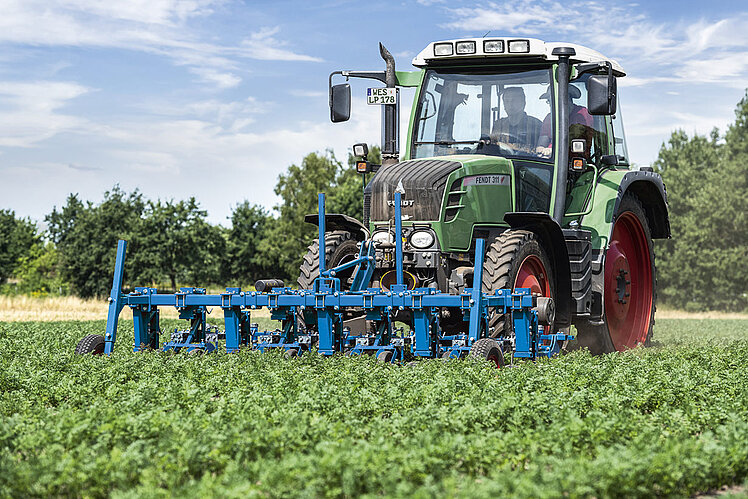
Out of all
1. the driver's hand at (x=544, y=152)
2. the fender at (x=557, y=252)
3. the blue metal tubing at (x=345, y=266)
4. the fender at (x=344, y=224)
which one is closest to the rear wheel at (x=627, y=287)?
the fender at (x=557, y=252)

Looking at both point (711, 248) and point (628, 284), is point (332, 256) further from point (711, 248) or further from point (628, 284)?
point (711, 248)

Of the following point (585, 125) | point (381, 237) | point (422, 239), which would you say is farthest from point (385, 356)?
point (585, 125)

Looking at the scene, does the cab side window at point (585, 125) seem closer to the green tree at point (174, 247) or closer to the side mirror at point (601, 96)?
the side mirror at point (601, 96)

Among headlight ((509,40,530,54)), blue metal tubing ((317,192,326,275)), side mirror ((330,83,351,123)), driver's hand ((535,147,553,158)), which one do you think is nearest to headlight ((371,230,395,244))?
blue metal tubing ((317,192,326,275))

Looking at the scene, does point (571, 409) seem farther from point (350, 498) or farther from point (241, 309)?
point (241, 309)

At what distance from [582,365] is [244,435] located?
3984 millimetres

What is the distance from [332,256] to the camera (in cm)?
988

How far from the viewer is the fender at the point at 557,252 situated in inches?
→ 370

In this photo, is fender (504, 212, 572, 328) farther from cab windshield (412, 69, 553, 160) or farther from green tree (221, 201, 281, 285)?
green tree (221, 201, 281, 285)

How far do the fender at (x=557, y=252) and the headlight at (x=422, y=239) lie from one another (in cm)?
79

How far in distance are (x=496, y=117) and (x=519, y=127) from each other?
0.28 metres

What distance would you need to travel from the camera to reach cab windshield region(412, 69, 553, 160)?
1020 centimetres

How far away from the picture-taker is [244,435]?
5086mm

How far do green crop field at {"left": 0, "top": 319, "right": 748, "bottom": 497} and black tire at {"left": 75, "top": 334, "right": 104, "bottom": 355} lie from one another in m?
0.88
